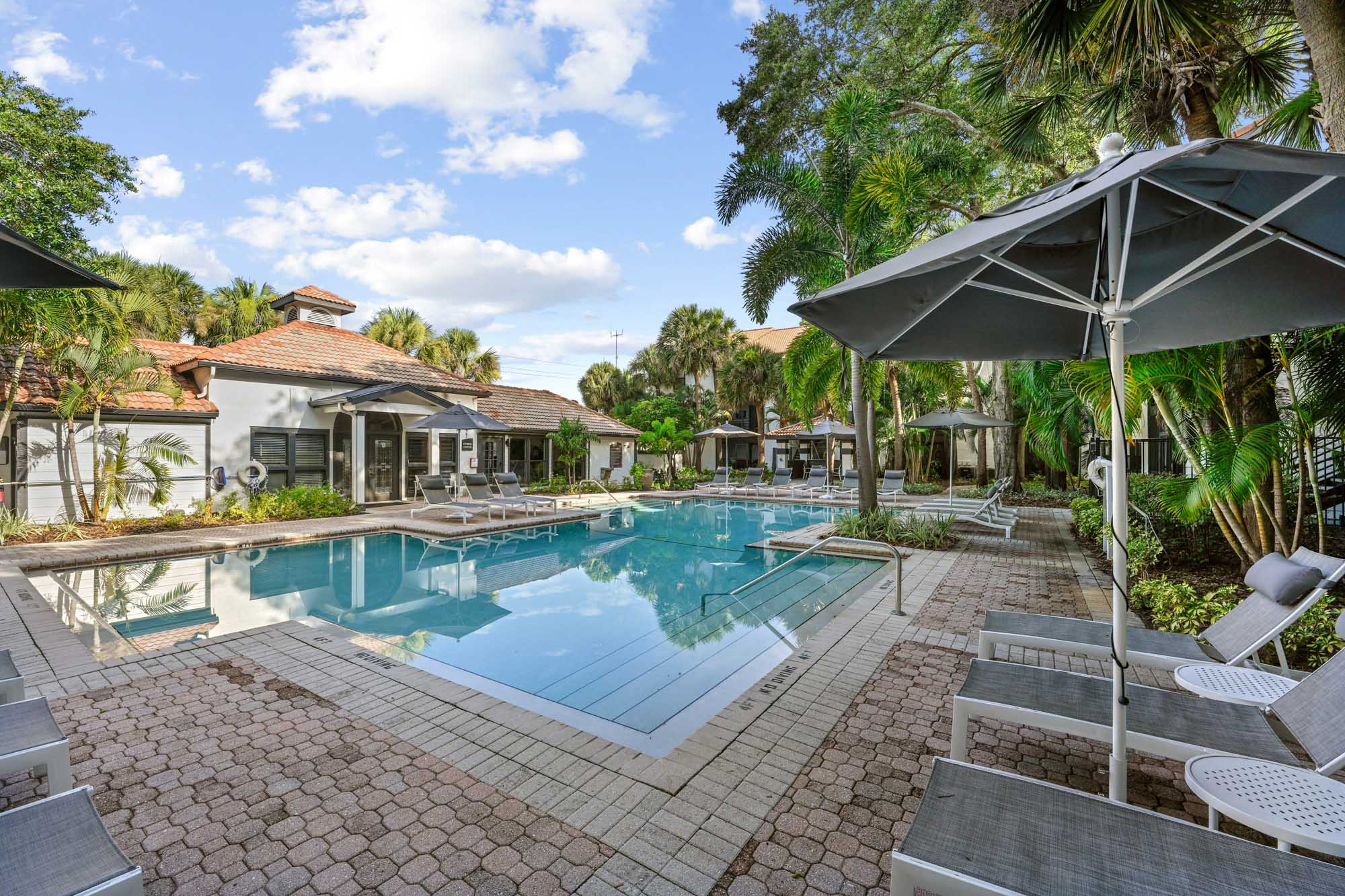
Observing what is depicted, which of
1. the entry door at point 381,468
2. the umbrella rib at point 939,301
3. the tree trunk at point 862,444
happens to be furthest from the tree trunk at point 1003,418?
the entry door at point 381,468

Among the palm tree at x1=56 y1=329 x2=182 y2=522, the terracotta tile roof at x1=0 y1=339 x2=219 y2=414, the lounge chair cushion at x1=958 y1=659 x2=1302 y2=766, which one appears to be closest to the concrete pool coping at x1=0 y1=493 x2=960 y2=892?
the lounge chair cushion at x1=958 y1=659 x2=1302 y2=766

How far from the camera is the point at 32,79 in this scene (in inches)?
395

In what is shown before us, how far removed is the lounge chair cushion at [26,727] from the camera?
2.42 meters

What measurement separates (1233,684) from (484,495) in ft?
48.8

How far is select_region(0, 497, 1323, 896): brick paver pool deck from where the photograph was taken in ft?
7.84

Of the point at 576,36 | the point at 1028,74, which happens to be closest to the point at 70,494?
the point at 576,36

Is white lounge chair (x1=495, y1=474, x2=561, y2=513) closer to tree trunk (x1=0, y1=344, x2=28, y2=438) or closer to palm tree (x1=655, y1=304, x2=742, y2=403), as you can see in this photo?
tree trunk (x1=0, y1=344, x2=28, y2=438)

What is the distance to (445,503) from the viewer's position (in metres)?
14.6

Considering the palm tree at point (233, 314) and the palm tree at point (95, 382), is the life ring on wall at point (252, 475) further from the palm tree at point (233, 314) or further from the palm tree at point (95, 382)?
the palm tree at point (233, 314)

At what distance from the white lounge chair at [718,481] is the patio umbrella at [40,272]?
19.5m

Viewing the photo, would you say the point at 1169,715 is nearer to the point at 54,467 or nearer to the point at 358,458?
the point at 358,458

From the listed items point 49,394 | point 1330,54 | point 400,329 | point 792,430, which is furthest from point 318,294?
point 1330,54

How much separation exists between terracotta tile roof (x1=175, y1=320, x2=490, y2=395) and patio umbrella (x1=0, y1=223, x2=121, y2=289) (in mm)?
12785

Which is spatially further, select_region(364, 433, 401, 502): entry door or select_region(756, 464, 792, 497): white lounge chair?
select_region(756, 464, 792, 497): white lounge chair
